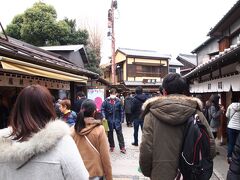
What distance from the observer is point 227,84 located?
8.94 metres

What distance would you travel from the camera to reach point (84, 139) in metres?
4.05

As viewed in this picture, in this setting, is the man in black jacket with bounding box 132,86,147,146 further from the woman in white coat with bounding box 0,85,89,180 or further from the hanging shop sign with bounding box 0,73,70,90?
the woman in white coat with bounding box 0,85,89,180

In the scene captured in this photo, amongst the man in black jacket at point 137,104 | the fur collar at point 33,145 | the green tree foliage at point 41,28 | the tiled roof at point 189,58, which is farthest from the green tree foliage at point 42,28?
the fur collar at point 33,145

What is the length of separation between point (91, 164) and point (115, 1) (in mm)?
21345

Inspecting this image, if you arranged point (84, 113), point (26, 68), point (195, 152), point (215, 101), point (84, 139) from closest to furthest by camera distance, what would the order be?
point (195, 152), point (84, 139), point (84, 113), point (26, 68), point (215, 101)

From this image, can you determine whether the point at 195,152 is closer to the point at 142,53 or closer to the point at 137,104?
the point at 137,104

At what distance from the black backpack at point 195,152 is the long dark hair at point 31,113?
1560 millimetres

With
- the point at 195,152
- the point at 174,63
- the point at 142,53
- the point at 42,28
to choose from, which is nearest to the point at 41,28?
the point at 42,28

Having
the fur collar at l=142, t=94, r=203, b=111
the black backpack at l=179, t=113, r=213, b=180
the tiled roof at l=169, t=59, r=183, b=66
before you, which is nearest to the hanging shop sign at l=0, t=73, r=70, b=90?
the fur collar at l=142, t=94, r=203, b=111

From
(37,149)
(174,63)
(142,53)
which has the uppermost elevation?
(142,53)

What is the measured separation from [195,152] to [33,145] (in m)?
1.77

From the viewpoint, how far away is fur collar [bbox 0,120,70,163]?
1.95 m

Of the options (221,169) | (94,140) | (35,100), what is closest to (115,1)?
(221,169)

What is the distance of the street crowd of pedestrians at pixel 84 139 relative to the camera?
1.99 metres
